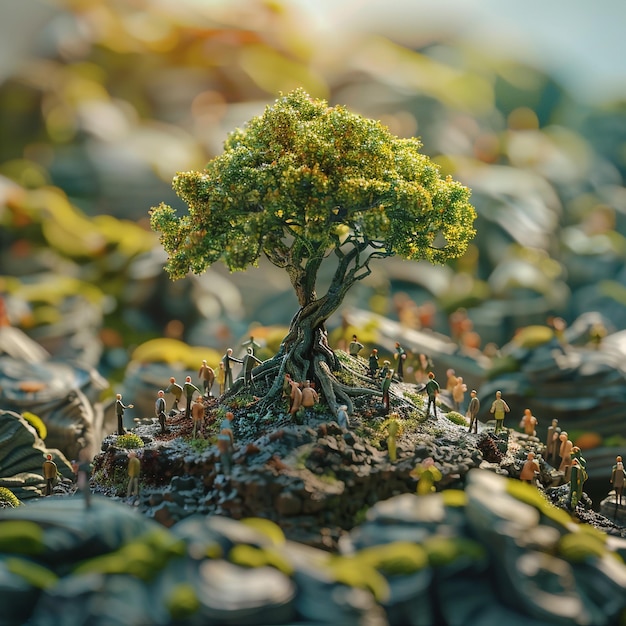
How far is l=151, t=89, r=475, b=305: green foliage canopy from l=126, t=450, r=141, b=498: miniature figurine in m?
6.55

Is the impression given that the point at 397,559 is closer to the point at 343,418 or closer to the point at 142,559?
the point at 142,559

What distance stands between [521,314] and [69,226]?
112 feet

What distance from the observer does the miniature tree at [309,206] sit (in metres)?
22.9

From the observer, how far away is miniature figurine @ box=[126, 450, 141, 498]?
2219cm

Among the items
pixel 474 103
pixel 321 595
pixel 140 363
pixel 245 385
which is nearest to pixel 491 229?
pixel 474 103

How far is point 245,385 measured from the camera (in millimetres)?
26688

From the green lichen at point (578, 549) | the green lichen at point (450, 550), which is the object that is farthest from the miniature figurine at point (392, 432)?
the green lichen at point (578, 549)

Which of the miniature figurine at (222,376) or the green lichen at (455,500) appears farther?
the miniature figurine at (222,376)

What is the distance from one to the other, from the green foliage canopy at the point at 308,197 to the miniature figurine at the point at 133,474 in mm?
6546

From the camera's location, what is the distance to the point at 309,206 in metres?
22.6

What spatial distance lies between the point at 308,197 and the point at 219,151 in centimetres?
4739

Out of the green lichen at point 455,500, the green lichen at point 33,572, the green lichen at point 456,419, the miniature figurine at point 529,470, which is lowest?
the green lichen at point 33,572

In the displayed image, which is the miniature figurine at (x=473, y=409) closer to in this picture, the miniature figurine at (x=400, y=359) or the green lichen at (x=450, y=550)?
the miniature figurine at (x=400, y=359)

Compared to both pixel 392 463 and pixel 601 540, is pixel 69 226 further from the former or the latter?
pixel 601 540
